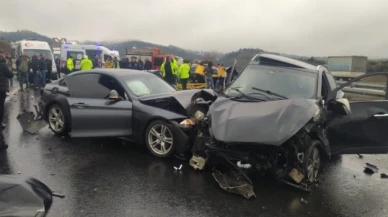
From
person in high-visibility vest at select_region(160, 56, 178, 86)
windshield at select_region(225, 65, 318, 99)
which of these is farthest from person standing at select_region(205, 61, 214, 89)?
windshield at select_region(225, 65, 318, 99)

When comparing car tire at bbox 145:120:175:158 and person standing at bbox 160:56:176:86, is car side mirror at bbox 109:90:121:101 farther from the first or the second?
person standing at bbox 160:56:176:86

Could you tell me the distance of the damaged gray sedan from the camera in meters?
4.88

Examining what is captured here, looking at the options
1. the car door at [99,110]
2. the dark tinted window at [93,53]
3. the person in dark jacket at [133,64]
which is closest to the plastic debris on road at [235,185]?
the car door at [99,110]

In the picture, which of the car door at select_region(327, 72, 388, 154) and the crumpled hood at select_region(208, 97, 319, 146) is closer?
the crumpled hood at select_region(208, 97, 319, 146)

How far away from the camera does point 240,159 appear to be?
195 inches

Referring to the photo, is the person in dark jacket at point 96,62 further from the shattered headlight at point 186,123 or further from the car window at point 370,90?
the shattered headlight at point 186,123

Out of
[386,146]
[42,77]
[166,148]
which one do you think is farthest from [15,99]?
[386,146]

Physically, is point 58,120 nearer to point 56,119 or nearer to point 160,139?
point 56,119

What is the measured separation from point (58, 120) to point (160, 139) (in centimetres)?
289

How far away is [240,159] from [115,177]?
1.92 m

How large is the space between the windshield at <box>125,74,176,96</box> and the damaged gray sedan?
1.22 meters

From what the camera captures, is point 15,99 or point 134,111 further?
point 15,99

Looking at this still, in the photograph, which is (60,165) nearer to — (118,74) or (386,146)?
(118,74)

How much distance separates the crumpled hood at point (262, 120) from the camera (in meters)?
4.72
